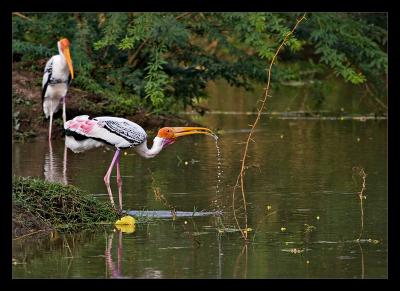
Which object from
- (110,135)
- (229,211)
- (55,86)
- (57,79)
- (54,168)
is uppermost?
(57,79)

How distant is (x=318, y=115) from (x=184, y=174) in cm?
850

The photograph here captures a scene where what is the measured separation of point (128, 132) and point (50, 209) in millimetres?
1848

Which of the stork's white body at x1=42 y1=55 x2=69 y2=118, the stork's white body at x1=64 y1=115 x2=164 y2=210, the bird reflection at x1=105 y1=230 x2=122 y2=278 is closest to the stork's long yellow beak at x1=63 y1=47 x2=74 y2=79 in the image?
the stork's white body at x1=42 y1=55 x2=69 y2=118

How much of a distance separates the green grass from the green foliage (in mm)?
7058

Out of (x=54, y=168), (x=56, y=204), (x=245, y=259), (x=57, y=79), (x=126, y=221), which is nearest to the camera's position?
(x=245, y=259)

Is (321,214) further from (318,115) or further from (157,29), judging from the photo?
(318,115)

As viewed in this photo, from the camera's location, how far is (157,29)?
18344 millimetres

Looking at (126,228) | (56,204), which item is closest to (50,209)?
(56,204)

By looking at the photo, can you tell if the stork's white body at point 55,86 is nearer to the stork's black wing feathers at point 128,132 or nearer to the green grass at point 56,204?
the stork's black wing feathers at point 128,132

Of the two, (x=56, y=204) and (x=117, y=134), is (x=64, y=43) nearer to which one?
(x=117, y=134)

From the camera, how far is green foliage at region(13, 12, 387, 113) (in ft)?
59.9

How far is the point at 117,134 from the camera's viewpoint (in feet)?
39.9
